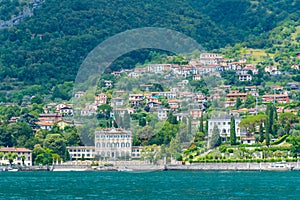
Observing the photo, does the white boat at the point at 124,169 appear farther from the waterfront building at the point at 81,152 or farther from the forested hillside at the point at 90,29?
the forested hillside at the point at 90,29

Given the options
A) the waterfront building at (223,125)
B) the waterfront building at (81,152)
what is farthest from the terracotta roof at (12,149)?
the waterfront building at (223,125)

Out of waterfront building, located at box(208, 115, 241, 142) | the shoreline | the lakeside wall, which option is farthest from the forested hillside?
the lakeside wall

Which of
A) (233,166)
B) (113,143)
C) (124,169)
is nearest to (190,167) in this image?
(233,166)

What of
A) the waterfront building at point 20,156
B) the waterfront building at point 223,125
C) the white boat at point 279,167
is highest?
the waterfront building at point 223,125

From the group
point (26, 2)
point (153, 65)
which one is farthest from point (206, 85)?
point (26, 2)

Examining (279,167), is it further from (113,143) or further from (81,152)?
(81,152)

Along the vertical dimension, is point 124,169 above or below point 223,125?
below

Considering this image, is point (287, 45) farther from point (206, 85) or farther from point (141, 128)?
point (141, 128)
